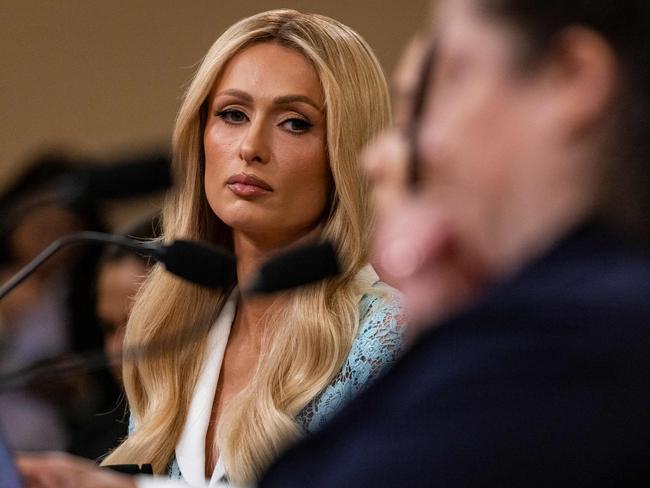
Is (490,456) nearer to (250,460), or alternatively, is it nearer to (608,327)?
(608,327)

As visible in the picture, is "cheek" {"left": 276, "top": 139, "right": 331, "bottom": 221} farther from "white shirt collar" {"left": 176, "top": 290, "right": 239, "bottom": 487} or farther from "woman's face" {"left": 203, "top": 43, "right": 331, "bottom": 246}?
"white shirt collar" {"left": 176, "top": 290, "right": 239, "bottom": 487}

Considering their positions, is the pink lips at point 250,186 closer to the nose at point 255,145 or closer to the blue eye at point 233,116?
the nose at point 255,145

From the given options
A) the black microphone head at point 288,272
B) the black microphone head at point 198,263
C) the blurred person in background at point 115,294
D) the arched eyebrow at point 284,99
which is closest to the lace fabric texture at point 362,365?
the arched eyebrow at point 284,99

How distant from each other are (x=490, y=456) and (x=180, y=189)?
2.03 meters

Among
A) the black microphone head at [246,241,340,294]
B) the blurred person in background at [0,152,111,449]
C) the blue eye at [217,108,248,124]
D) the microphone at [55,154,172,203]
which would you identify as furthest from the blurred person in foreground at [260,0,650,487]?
the blurred person in background at [0,152,111,449]

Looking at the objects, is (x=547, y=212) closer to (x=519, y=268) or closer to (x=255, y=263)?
(x=519, y=268)

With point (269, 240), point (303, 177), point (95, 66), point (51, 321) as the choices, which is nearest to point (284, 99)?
point (303, 177)

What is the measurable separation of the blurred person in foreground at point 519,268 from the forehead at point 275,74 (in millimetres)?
1678

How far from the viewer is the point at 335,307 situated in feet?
8.57

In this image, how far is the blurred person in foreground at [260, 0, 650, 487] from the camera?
860 mm

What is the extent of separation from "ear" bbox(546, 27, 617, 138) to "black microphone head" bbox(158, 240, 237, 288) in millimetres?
637

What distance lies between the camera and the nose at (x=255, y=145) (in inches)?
103

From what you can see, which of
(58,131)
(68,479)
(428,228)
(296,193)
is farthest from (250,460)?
(58,131)

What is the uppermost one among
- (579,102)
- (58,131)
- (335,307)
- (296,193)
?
(579,102)
